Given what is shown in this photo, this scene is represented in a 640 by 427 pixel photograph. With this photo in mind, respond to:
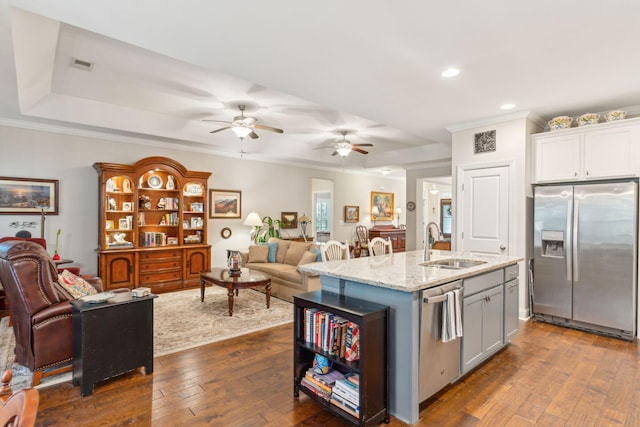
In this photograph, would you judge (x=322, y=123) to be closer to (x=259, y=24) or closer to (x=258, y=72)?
(x=258, y=72)

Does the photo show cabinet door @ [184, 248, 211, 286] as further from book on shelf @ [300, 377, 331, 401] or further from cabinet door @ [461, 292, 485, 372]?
cabinet door @ [461, 292, 485, 372]

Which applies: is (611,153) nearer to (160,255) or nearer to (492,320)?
(492,320)

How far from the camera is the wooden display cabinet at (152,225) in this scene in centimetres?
532

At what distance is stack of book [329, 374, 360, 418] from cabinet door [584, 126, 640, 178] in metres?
3.78

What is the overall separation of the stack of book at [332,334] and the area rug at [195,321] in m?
1.68

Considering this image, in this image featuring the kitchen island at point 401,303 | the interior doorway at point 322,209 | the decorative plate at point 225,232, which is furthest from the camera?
the interior doorway at point 322,209

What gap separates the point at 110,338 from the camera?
2586 millimetres

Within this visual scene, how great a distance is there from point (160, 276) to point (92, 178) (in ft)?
6.43

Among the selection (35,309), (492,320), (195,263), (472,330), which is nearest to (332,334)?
(472,330)

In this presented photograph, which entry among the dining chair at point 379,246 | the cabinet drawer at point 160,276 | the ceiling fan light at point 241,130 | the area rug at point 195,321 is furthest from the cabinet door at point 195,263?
the dining chair at point 379,246

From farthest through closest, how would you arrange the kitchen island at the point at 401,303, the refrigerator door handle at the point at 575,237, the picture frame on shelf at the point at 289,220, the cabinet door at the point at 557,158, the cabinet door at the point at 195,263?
the picture frame on shelf at the point at 289,220 < the cabinet door at the point at 195,263 < the cabinet door at the point at 557,158 < the refrigerator door handle at the point at 575,237 < the kitchen island at the point at 401,303

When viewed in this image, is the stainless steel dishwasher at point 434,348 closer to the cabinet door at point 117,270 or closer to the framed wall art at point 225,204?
the cabinet door at point 117,270

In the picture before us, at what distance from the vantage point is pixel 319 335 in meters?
2.32

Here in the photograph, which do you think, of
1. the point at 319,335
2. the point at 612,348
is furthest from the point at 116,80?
the point at 612,348
